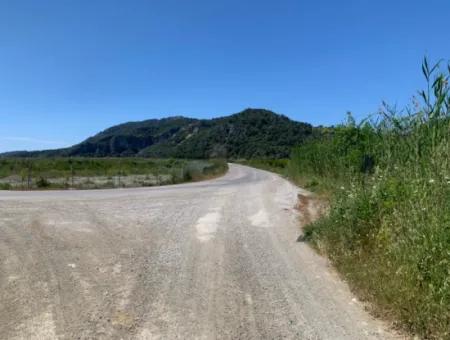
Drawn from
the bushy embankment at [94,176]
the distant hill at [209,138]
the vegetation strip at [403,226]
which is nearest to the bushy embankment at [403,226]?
the vegetation strip at [403,226]

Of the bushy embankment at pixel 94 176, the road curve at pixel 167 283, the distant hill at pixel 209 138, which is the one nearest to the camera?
the road curve at pixel 167 283

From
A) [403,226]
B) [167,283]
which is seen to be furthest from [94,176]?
[403,226]

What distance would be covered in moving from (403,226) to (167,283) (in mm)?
2962

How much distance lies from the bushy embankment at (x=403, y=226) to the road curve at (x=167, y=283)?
32cm

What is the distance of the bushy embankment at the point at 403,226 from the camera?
13.5ft

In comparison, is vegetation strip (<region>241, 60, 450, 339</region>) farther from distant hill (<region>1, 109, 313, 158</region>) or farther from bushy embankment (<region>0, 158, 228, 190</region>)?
distant hill (<region>1, 109, 313, 158</region>)

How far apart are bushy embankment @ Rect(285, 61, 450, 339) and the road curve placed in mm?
317

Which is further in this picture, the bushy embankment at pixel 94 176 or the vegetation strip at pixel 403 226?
the bushy embankment at pixel 94 176

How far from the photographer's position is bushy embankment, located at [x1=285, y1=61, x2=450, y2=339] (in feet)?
13.5

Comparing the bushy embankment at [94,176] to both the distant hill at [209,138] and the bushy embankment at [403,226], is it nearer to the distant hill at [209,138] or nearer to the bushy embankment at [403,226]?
the bushy embankment at [403,226]

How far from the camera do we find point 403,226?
5.03 metres

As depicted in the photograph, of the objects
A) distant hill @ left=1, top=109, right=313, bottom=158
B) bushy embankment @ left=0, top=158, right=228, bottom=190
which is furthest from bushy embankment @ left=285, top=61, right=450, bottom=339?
distant hill @ left=1, top=109, right=313, bottom=158

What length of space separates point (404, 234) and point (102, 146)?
6353 inches

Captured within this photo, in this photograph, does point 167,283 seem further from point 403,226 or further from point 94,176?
point 94,176
